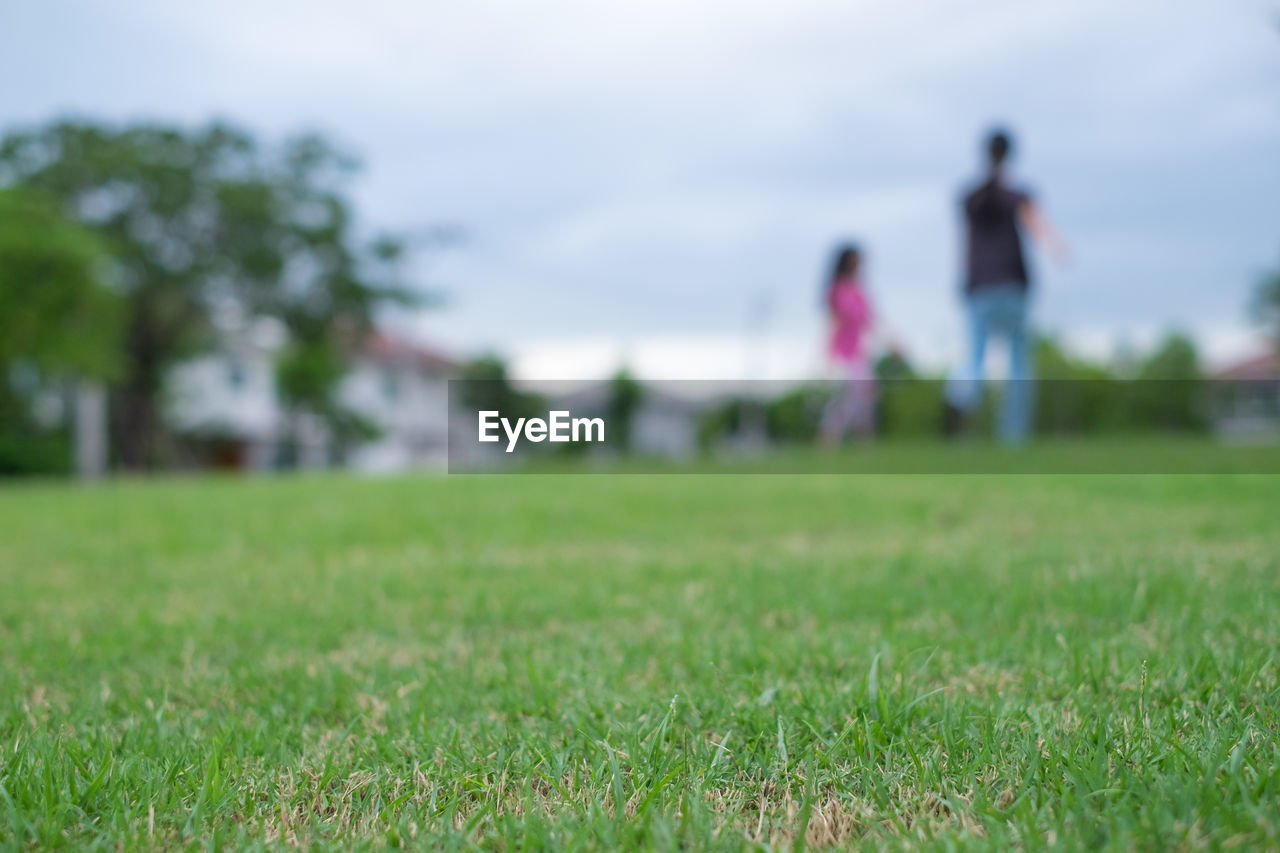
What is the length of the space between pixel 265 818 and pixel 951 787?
1191mm

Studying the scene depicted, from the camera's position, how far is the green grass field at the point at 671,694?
156 centimetres

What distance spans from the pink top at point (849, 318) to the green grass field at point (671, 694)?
4992 millimetres

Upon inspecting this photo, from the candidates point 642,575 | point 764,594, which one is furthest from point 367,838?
point 642,575

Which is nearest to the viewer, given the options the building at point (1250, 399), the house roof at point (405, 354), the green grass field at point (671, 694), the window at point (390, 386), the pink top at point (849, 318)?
the green grass field at point (671, 694)

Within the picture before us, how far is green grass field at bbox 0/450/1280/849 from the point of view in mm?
1559

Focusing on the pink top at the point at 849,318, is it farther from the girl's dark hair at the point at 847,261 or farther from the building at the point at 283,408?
the building at the point at 283,408

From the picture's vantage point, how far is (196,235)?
29.8 meters

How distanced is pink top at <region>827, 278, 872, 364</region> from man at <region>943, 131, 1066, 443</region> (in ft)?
5.31

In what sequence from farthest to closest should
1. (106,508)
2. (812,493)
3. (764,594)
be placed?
(106,508) → (812,493) → (764,594)

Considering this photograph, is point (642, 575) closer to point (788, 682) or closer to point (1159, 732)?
point (788, 682)

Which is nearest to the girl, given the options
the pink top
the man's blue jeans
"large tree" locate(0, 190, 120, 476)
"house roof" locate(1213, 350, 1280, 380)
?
the pink top

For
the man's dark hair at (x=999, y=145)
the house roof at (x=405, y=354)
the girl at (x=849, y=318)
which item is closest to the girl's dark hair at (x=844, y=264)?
the girl at (x=849, y=318)

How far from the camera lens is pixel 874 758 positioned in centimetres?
178

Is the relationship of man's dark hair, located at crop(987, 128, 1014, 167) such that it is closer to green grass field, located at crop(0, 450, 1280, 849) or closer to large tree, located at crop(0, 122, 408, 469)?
green grass field, located at crop(0, 450, 1280, 849)
